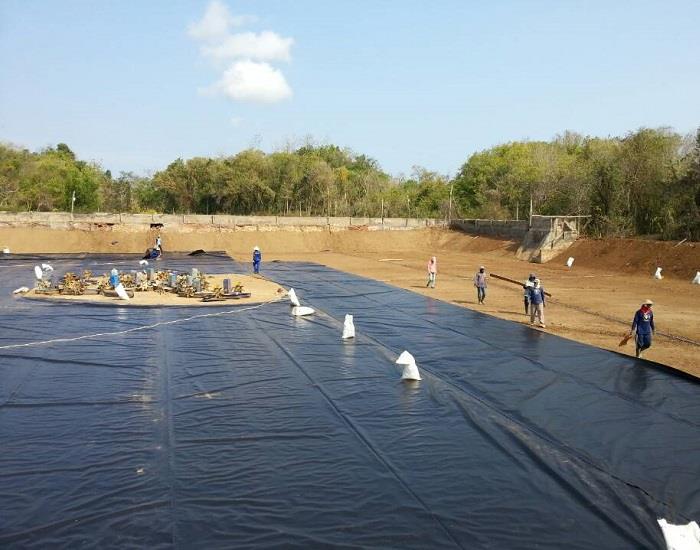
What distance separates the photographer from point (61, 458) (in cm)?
711

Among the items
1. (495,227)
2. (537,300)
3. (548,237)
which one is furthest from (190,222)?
(537,300)

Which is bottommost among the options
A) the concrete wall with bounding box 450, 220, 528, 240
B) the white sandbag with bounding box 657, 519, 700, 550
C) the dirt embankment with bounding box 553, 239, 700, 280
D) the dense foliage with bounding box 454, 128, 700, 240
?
the white sandbag with bounding box 657, 519, 700, 550

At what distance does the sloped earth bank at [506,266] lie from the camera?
1797 centimetres

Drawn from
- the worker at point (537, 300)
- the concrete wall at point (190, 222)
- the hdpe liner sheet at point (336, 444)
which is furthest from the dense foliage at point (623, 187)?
the hdpe liner sheet at point (336, 444)

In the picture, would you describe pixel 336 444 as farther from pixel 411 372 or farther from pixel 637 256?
pixel 637 256

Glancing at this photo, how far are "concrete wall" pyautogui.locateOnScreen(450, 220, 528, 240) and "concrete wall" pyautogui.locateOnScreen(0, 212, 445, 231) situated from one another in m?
2.47

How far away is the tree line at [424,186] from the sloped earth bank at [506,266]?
195 inches

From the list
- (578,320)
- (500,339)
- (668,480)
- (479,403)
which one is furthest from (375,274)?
(668,480)

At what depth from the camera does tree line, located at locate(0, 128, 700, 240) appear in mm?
40000

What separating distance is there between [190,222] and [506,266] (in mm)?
25700

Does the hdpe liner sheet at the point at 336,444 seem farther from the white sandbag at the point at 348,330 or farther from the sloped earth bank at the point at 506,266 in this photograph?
the sloped earth bank at the point at 506,266

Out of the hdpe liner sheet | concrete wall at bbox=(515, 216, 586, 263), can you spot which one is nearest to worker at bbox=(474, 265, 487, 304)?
the hdpe liner sheet

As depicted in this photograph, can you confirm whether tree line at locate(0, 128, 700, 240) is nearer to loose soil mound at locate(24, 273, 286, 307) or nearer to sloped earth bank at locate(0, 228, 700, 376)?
sloped earth bank at locate(0, 228, 700, 376)

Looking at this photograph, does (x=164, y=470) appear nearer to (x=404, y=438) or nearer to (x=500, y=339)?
(x=404, y=438)
